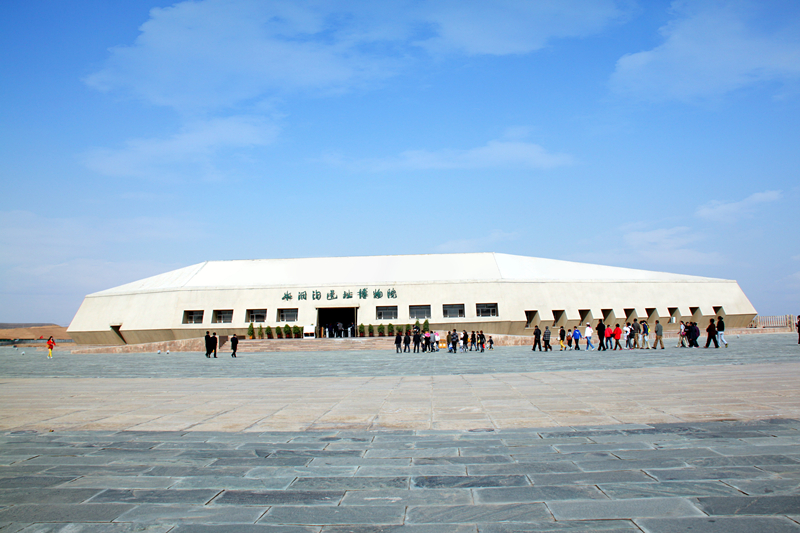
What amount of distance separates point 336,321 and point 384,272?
667cm

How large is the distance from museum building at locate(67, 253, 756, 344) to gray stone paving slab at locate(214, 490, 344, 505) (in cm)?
3872

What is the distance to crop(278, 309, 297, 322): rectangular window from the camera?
45.1 metres

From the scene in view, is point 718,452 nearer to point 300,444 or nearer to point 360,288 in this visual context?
point 300,444

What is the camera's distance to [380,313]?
45.2 m

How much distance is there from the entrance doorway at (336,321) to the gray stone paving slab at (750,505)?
40.8 m

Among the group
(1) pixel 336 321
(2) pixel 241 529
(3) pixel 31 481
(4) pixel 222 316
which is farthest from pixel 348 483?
(1) pixel 336 321

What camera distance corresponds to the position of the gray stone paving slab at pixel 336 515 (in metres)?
3.44

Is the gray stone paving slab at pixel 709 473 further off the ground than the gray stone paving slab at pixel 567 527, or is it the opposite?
the gray stone paving slab at pixel 567 527

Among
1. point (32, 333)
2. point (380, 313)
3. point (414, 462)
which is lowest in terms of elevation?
point (32, 333)

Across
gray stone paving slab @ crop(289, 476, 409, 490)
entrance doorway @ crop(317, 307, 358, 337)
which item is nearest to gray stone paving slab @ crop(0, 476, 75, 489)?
gray stone paving slab @ crop(289, 476, 409, 490)

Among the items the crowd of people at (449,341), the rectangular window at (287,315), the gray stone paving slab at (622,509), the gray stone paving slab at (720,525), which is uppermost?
the rectangular window at (287,315)

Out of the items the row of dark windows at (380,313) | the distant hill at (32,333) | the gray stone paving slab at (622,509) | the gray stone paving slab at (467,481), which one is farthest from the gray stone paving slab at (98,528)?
the distant hill at (32,333)

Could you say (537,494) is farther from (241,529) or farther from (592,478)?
(241,529)

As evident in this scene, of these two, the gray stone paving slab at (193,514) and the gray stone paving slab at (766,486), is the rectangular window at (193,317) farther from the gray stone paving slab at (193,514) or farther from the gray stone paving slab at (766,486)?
the gray stone paving slab at (766,486)
